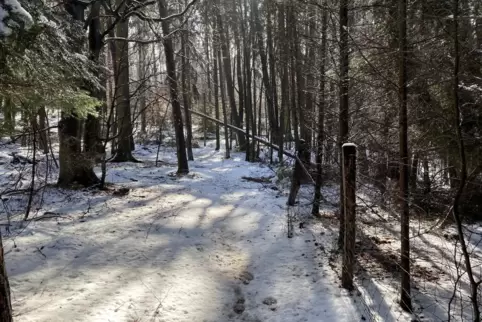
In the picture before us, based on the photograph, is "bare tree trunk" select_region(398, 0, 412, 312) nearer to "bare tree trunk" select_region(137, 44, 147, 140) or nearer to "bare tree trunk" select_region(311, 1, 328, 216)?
"bare tree trunk" select_region(311, 1, 328, 216)

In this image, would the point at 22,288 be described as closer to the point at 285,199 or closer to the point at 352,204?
the point at 352,204

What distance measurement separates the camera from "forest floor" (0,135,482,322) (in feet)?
16.1

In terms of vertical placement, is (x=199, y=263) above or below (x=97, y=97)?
below

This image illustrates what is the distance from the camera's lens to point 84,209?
8.30 metres

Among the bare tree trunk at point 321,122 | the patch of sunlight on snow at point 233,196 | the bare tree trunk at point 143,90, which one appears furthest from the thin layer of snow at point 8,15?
the patch of sunlight on snow at point 233,196

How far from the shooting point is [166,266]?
6.09m

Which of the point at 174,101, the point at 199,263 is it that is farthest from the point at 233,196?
the point at 199,263

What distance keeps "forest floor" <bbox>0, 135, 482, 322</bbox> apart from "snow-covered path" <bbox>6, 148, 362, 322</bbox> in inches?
0.8

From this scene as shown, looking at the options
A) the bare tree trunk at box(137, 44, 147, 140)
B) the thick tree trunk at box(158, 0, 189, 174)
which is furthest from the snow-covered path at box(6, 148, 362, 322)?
the thick tree trunk at box(158, 0, 189, 174)

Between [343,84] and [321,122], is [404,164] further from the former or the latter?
[321,122]

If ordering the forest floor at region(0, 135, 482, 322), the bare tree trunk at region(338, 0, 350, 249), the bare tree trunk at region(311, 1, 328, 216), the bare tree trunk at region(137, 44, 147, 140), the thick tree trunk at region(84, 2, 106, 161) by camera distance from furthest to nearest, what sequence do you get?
the bare tree trunk at region(137, 44, 147, 140) < the thick tree trunk at region(84, 2, 106, 161) < the bare tree trunk at region(311, 1, 328, 216) < the bare tree trunk at region(338, 0, 350, 249) < the forest floor at region(0, 135, 482, 322)

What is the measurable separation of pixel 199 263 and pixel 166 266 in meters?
0.62

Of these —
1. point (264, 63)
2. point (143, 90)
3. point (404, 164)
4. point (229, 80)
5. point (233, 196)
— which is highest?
point (264, 63)

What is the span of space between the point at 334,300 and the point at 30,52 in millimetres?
4987
